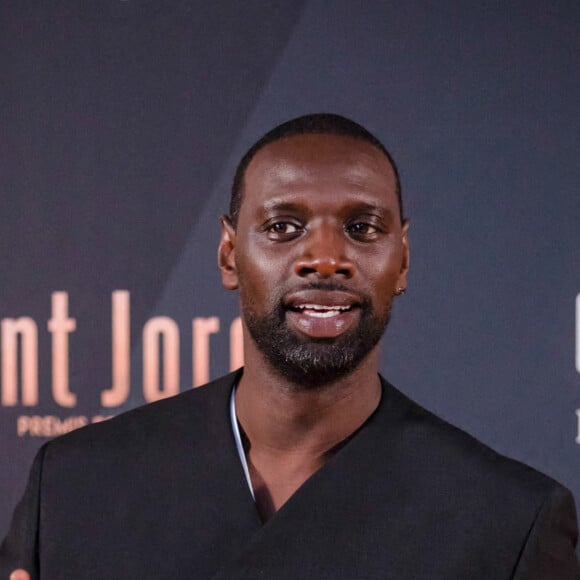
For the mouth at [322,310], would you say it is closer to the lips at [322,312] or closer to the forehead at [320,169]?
the lips at [322,312]

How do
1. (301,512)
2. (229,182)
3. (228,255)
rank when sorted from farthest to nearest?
(229,182) → (228,255) → (301,512)

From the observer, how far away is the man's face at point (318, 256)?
35.1 inches

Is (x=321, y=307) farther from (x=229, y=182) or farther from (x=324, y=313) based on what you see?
(x=229, y=182)

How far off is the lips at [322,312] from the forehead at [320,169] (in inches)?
4.6

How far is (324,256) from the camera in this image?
0.88 metres

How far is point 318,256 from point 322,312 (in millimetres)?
63

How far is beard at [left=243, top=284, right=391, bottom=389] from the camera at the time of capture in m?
0.89

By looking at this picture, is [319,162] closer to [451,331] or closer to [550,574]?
[550,574]

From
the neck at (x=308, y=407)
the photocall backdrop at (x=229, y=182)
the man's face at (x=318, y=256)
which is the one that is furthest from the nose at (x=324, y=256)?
the photocall backdrop at (x=229, y=182)

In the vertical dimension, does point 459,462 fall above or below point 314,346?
below

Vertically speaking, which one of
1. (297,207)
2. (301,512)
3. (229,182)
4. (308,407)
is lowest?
(301,512)

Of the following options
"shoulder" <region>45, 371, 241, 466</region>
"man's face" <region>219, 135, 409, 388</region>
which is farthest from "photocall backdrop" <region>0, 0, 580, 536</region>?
"man's face" <region>219, 135, 409, 388</region>

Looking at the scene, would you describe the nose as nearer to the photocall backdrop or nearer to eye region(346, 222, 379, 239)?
eye region(346, 222, 379, 239)

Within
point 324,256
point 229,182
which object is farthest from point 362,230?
point 229,182
